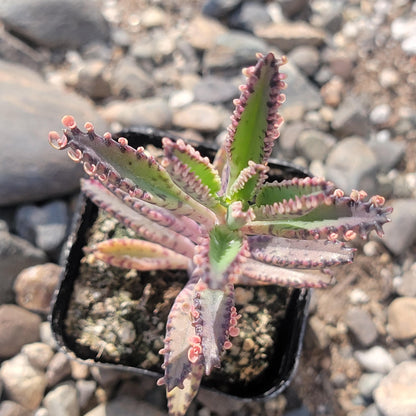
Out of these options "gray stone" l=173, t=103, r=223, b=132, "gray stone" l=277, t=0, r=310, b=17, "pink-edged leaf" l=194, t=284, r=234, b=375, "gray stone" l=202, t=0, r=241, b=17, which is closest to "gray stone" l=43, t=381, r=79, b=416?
"pink-edged leaf" l=194, t=284, r=234, b=375

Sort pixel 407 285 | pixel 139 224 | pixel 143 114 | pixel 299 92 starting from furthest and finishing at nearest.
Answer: pixel 299 92
pixel 143 114
pixel 407 285
pixel 139 224

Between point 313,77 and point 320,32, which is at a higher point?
point 320,32

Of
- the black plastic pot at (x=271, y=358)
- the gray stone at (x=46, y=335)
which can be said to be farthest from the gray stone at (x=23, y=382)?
the black plastic pot at (x=271, y=358)

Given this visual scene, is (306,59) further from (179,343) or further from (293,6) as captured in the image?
(179,343)

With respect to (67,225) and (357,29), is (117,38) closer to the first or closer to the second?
(67,225)

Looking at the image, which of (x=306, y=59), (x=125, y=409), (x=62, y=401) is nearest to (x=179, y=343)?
(x=125, y=409)

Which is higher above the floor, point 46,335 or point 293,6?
point 293,6

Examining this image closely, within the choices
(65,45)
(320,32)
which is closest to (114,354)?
(65,45)
